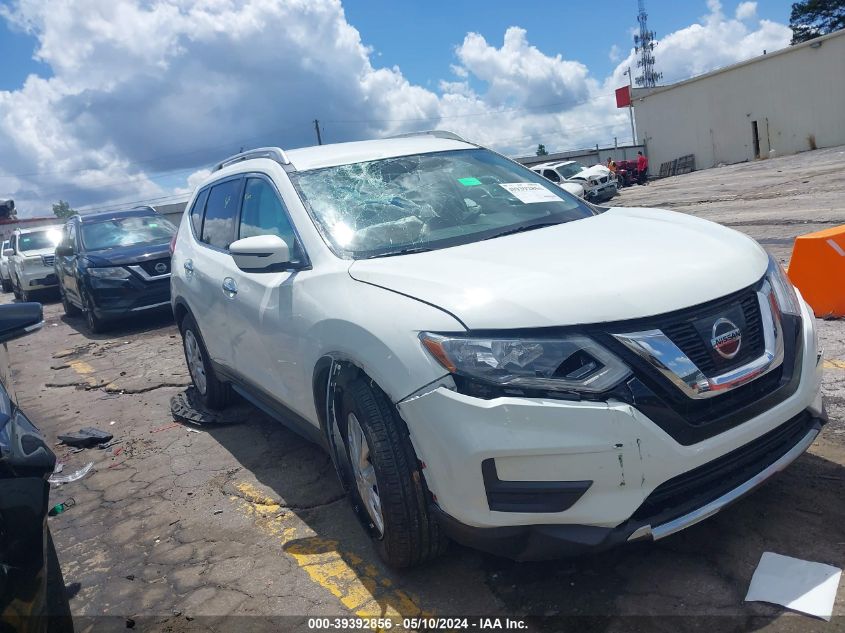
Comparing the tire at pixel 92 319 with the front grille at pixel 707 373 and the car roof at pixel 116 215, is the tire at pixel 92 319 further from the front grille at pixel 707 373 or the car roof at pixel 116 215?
the front grille at pixel 707 373

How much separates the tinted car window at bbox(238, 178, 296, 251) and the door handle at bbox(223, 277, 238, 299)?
0.97 feet

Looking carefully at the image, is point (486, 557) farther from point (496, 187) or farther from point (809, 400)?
point (496, 187)

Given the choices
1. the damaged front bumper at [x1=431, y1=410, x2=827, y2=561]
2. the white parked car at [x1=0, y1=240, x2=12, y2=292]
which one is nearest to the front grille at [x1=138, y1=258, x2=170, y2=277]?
the damaged front bumper at [x1=431, y1=410, x2=827, y2=561]

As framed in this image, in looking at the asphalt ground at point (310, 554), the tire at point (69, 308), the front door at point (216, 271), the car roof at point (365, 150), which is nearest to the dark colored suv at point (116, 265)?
the tire at point (69, 308)

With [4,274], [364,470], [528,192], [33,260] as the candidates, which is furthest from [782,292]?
[4,274]

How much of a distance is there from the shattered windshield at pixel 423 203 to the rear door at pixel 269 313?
24 centimetres

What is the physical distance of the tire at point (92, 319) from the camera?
33.4 ft

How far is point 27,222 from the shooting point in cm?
3981

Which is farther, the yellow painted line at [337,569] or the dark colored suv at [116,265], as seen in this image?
the dark colored suv at [116,265]

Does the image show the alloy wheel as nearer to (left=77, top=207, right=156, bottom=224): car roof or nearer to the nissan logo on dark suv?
the nissan logo on dark suv

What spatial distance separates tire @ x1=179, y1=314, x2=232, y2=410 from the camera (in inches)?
206

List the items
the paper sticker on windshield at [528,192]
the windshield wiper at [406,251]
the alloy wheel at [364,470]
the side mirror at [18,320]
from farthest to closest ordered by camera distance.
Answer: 1. the paper sticker on windshield at [528,192]
2. the windshield wiper at [406,251]
3. the alloy wheel at [364,470]
4. the side mirror at [18,320]

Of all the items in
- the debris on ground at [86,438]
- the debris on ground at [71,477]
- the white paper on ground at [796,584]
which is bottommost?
the white paper on ground at [796,584]

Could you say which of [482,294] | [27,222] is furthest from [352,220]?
[27,222]
